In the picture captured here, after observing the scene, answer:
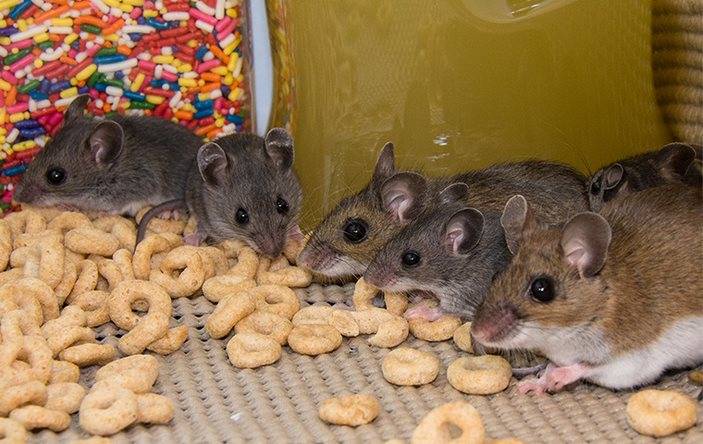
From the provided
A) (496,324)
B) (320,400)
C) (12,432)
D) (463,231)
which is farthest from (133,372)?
(463,231)

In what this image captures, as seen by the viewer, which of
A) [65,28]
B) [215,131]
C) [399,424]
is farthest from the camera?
[215,131]

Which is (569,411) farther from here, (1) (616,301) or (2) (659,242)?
(2) (659,242)

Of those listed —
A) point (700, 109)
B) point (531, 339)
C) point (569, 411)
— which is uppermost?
point (700, 109)

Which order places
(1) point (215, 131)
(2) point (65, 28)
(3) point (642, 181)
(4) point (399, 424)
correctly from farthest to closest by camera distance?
(1) point (215, 131)
(2) point (65, 28)
(3) point (642, 181)
(4) point (399, 424)

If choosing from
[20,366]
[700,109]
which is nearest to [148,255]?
[20,366]

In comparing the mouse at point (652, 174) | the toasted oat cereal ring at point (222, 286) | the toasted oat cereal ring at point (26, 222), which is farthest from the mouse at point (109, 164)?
the mouse at point (652, 174)

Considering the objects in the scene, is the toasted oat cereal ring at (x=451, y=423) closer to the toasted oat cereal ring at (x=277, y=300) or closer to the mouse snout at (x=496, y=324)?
the mouse snout at (x=496, y=324)

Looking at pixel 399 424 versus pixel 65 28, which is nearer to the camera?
pixel 399 424

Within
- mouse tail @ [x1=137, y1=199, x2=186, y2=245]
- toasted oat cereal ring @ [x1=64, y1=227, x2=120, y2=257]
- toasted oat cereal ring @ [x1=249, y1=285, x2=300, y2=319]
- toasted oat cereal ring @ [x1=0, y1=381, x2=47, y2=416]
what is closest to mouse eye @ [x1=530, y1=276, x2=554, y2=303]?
toasted oat cereal ring @ [x1=249, y1=285, x2=300, y2=319]
